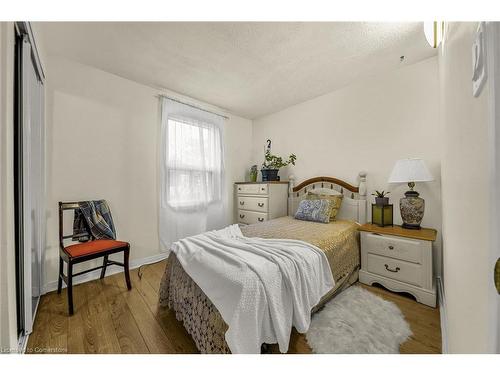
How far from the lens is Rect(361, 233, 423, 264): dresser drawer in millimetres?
1795

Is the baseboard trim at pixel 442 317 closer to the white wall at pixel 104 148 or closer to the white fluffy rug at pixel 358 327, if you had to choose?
the white fluffy rug at pixel 358 327

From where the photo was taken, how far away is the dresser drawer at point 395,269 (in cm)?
179

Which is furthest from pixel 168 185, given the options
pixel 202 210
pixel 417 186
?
pixel 417 186

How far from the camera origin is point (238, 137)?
3812 millimetres

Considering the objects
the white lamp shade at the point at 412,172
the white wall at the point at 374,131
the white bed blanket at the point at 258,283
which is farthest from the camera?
the white wall at the point at 374,131

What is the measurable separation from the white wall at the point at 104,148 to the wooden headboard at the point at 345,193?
220cm

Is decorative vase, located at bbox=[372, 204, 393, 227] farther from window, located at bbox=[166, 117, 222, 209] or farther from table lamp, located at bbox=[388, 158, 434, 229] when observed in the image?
window, located at bbox=[166, 117, 222, 209]

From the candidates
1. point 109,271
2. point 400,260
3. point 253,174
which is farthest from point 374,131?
point 109,271

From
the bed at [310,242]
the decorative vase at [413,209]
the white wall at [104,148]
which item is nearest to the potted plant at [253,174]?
the bed at [310,242]

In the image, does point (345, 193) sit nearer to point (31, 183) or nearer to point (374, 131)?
point (374, 131)

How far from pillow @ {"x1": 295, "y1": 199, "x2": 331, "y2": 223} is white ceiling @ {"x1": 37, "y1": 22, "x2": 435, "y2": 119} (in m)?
1.61

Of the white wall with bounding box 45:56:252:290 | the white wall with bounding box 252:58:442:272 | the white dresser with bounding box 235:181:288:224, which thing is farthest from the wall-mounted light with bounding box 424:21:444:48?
the white wall with bounding box 45:56:252:290
